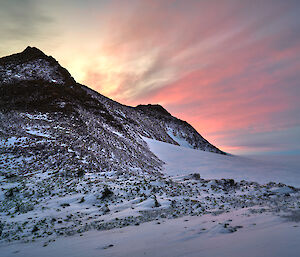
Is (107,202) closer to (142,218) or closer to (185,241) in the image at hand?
(142,218)

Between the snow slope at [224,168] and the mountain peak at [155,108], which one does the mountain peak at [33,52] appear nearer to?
the mountain peak at [155,108]

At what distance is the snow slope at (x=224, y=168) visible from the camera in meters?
26.4

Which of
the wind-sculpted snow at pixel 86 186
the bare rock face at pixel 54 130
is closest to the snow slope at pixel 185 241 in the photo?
the wind-sculpted snow at pixel 86 186

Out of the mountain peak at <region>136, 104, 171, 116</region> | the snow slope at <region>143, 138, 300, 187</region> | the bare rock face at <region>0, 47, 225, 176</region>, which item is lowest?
the snow slope at <region>143, 138, 300, 187</region>

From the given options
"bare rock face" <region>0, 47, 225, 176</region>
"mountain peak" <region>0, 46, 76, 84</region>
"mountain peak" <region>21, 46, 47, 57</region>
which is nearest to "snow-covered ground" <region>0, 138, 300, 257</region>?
"bare rock face" <region>0, 47, 225, 176</region>

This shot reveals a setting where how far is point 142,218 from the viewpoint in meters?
11.2

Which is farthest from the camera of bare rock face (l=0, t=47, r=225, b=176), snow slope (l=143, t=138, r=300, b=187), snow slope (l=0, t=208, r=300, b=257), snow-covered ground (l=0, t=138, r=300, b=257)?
snow slope (l=143, t=138, r=300, b=187)

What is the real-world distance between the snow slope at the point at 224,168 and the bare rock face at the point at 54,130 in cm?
372

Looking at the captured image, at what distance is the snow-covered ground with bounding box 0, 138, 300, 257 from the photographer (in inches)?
260

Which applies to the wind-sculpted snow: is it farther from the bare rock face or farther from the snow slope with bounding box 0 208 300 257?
the snow slope with bounding box 0 208 300 257

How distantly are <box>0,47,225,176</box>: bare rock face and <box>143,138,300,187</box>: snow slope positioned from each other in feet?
12.2

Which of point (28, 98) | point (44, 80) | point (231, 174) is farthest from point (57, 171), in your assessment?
point (44, 80)

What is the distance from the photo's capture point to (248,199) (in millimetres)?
14883

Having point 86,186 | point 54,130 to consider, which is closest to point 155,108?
point 54,130
